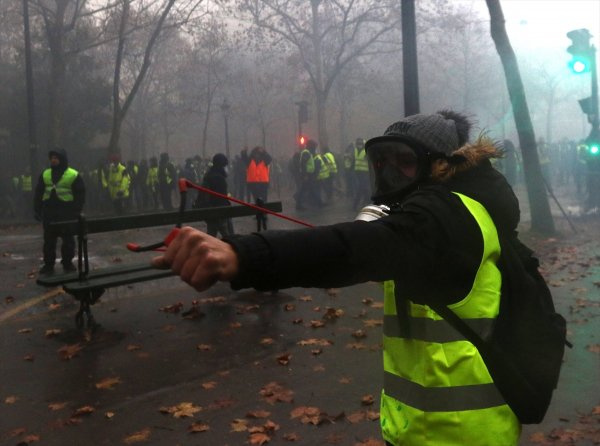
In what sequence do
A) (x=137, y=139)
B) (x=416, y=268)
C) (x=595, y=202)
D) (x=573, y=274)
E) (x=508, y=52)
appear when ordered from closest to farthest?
1. (x=416, y=268)
2. (x=573, y=274)
3. (x=508, y=52)
4. (x=595, y=202)
5. (x=137, y=139)

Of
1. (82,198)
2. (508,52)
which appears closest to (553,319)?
(82,198)

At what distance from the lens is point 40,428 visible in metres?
A: 4.38

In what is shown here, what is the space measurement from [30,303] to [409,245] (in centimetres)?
743

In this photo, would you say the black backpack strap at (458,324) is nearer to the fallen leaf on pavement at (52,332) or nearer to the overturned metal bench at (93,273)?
the overturned metal bench at (93,273)

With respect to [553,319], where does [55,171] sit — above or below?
above

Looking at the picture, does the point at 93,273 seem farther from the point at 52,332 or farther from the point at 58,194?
the point at 58,194

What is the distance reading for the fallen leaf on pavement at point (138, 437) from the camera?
13.5 feet

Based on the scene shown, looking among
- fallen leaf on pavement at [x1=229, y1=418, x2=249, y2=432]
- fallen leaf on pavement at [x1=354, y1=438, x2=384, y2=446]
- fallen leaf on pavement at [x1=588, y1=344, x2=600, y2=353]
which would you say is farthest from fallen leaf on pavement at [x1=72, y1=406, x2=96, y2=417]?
fallen leaf on pavement at [x1=588, y1=344, x2=600, y2=353]

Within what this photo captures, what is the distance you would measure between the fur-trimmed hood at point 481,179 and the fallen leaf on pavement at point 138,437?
2965 millimetres

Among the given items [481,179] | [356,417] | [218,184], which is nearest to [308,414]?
[356,417]

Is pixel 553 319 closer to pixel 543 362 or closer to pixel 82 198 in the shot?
pixel 543 362

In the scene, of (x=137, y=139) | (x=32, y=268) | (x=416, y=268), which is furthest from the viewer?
(x=137, y=139)

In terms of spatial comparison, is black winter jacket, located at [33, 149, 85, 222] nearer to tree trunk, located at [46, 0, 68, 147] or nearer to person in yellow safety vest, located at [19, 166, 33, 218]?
person in yellow safety vest, located at [19, 166, 33, 218]

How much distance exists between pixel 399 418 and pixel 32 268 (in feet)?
32.9
